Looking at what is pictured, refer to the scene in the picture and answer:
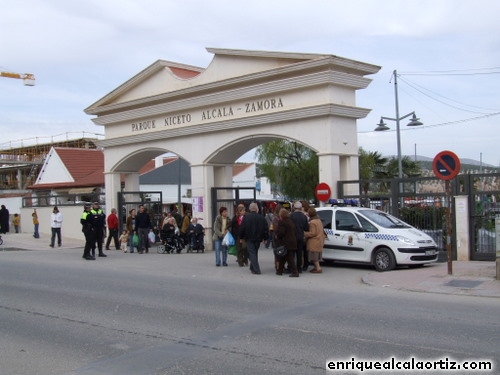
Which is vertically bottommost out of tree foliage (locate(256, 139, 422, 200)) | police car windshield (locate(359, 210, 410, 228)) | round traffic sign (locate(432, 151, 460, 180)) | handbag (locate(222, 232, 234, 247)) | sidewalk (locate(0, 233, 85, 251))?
sidewalk (locate(0, 233, 85, 251))

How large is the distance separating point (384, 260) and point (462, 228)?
2676 mm

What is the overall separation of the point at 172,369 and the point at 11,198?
137 ft

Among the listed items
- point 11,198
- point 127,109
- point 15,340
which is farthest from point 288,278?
point 11,198

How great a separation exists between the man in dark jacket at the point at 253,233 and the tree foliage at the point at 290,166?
25.5 metres

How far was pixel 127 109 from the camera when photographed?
2470 cm

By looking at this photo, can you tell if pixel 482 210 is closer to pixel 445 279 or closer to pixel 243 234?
pixel 445 279

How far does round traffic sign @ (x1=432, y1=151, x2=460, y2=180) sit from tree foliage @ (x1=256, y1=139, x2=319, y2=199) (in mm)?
26954

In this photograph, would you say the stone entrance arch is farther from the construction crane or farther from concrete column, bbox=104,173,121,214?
the construction crane

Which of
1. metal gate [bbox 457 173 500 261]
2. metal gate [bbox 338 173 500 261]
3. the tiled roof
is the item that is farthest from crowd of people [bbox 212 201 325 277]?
the tiled roof

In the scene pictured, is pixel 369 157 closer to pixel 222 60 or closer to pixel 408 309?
pixel 222 60

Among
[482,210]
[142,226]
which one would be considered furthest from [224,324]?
[142,226]

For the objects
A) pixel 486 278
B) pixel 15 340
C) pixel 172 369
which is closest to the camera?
pixel 172 369

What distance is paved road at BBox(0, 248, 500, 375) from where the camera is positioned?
22.4 ft

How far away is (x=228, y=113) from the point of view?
20.9 m
